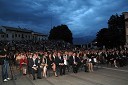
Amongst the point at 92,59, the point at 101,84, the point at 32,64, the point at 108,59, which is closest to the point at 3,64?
the point at 32,64

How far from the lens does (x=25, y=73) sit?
17000mm

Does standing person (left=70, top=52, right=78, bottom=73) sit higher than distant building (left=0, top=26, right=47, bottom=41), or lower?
lower

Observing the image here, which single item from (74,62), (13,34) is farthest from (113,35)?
(74,62)

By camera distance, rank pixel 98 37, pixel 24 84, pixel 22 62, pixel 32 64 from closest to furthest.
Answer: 1. pixel 24 84
2. pixel 32 64
3. pixel 22 62
4. pixel 98 37

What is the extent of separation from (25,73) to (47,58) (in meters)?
2.03

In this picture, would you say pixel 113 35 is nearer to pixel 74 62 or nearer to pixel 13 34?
pixel 13 34

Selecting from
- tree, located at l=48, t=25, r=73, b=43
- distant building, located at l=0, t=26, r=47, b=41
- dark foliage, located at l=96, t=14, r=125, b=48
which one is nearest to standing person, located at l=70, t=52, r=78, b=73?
dark foliage, located at l=96, t=14, r=125, b=48

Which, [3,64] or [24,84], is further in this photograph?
[3,64]

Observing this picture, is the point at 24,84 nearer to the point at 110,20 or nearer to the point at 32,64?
the point at 32,64

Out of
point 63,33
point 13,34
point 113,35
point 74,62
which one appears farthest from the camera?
point 63,33

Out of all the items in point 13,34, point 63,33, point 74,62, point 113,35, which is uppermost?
point 63,33

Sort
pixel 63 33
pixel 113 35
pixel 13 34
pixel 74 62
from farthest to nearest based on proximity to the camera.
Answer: pixel 63 33, pixel 13 34, pixel 113 35, pixel 74 62

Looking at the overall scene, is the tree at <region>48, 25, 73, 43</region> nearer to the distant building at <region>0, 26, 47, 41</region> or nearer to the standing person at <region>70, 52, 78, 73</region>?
the distant building at <region>0, 26, 47, 41</region>

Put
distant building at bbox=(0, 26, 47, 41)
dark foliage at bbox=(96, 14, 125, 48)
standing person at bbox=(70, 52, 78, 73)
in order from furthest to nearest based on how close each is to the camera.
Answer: distant building at bbox=(0, 26, 47, 41) → dark foliage at bbox=(96, 14, 125, 48) → standing person at bbox=(70, 52, 78, 73)
